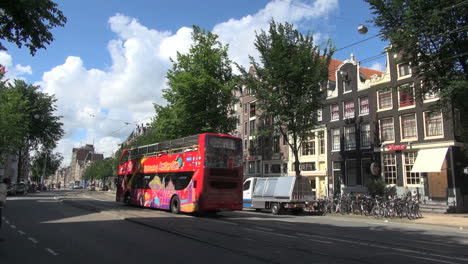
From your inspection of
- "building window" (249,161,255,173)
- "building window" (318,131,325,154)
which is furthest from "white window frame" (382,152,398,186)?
"building window" (249,161,255,173)

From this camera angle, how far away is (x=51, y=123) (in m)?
51.1

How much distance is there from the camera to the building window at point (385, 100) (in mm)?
30656

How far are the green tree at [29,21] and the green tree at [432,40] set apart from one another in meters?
15.7

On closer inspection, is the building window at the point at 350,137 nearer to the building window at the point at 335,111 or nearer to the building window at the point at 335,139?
the building window at the point at 335,139

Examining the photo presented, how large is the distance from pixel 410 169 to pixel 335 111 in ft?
30.6

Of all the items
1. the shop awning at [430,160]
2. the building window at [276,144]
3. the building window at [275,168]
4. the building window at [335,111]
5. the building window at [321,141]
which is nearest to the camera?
the shop awning at [430,160]

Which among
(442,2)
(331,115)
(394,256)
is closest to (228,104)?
(331,115)

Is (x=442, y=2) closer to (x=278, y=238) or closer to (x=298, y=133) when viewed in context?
(x=298, y=133)

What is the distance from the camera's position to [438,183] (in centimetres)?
2688

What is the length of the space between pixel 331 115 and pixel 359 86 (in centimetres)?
409

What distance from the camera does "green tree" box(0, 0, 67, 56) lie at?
31.8 ft

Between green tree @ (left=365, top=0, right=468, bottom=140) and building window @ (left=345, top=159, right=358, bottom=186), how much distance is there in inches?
435

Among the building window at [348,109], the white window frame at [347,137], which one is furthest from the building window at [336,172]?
the building window at [348,109]

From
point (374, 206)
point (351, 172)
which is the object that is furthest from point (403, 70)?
point (374, 206)
